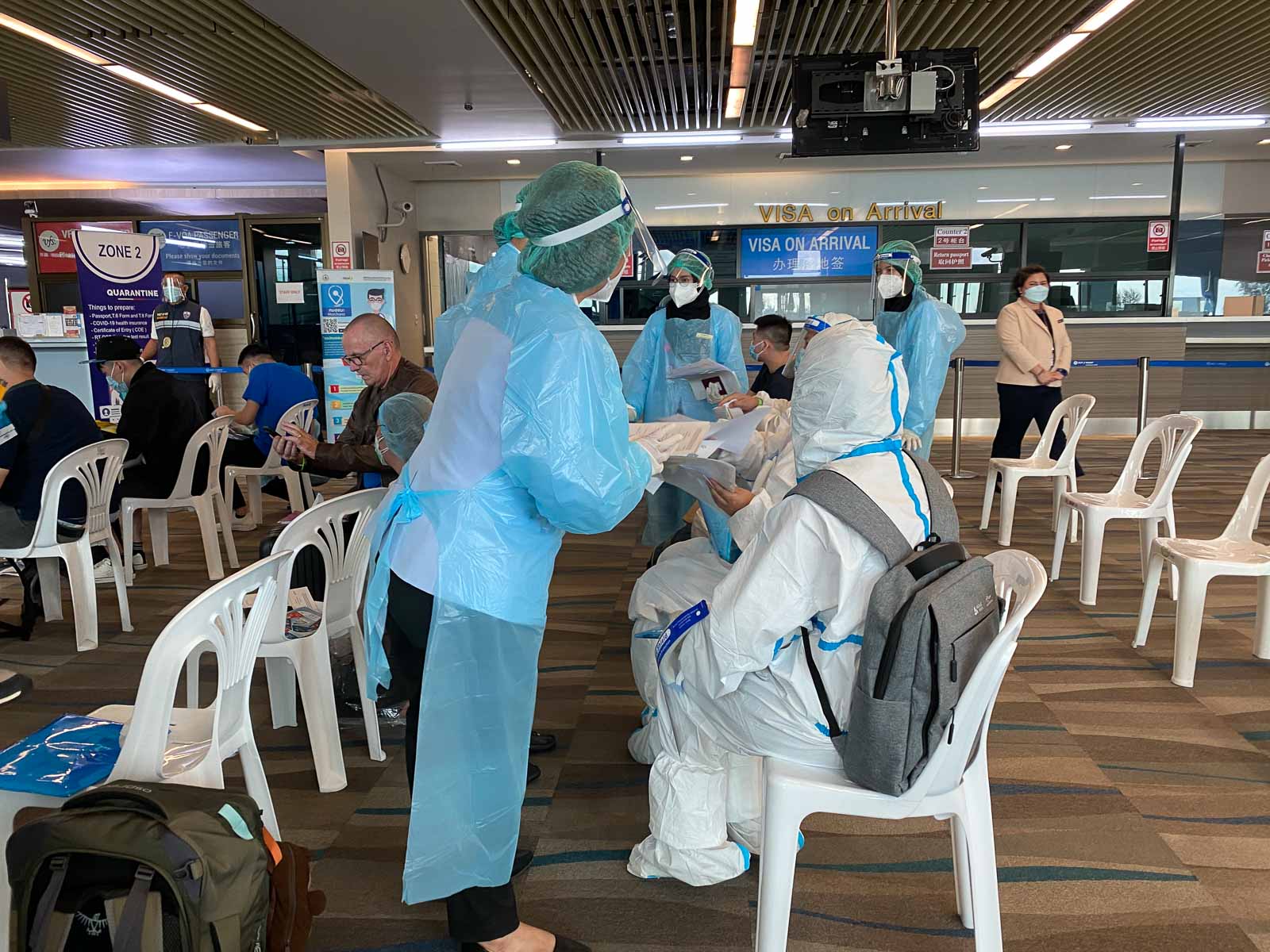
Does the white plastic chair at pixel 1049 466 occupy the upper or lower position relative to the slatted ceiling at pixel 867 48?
lower

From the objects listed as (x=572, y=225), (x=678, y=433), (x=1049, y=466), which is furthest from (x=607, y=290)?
(x=1049, y=466)

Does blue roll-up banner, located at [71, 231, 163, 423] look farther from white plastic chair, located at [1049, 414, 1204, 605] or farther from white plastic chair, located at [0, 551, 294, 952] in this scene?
white plastic chair, located at [1049, 414, 1204, 605]

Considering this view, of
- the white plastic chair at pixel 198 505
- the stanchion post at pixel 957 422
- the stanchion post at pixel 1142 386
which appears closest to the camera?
the white plastic chair at pixel 198 505

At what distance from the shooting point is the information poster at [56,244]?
10273mm

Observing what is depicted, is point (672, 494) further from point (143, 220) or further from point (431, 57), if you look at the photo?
point (143, 220)

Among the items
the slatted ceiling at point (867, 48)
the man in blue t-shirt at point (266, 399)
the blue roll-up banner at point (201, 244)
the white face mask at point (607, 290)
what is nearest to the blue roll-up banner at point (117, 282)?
the blue roll-up banner at point (201, 244)

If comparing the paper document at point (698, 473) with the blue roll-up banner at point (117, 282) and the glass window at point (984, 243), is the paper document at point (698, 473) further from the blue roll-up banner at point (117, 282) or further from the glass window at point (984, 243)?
the glass window at point (984, 243)

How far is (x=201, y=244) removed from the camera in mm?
10562

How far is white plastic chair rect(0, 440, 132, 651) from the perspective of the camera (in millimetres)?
3545

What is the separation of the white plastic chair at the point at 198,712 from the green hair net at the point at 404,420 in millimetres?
391

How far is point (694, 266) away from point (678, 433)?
241 centimetres

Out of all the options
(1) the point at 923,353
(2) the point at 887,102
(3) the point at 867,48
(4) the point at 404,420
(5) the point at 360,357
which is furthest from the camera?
(3) the point at 867,48

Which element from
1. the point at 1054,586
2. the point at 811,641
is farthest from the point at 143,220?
the point at 811,641

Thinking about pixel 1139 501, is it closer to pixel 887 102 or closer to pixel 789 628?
pixel 789 628
